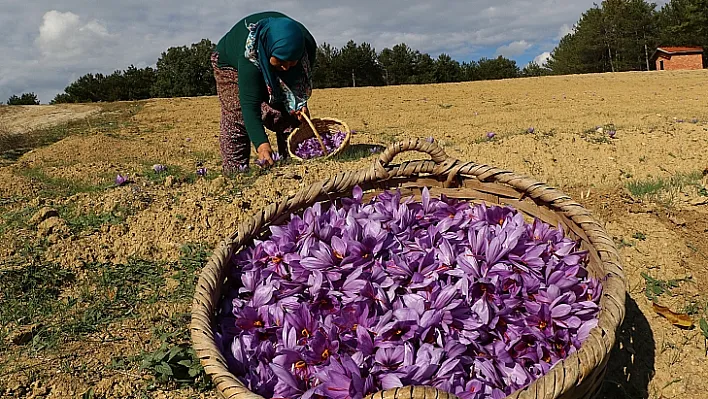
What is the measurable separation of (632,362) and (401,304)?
1077 millimetres

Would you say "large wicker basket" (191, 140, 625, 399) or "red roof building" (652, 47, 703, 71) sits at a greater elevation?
"red roof building" (652, 47, 703, 71)

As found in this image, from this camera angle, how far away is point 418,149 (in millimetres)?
2229

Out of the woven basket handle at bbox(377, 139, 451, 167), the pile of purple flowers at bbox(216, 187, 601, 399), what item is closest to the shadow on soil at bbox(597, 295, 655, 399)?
the pile of purple flowers at bbox(216, 187, 601, 399)

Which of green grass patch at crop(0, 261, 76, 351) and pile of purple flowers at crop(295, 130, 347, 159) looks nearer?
green grass patch at crop(0, 261, 76, 351)

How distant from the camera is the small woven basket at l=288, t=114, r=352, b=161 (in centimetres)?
480

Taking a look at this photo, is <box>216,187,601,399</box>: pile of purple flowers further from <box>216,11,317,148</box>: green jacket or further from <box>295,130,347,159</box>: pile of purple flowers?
<box>295,130,347,159</box>: pile of purple flowers

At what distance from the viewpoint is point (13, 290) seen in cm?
289

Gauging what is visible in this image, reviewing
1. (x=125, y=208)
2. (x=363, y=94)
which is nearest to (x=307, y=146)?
(x=125, y=208)

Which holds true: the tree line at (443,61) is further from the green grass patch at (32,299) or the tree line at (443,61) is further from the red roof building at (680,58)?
the green grass patch at (32,299)

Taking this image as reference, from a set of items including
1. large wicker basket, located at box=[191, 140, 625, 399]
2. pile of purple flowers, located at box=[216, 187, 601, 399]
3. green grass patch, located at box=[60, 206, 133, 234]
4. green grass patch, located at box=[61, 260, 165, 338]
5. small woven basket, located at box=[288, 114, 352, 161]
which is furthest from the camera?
small woven basket, located at box=[288, 114, 352, 161]

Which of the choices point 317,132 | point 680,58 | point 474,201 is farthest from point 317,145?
point 680,58

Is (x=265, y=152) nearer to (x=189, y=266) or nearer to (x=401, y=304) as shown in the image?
(x=189, y=266)

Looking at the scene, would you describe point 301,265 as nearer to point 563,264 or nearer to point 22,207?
point 563,264

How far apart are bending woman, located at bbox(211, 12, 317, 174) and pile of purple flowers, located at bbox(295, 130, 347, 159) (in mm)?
251
